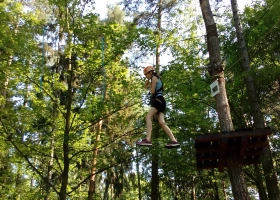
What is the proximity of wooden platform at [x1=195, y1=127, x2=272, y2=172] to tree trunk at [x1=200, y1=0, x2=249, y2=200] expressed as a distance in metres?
0.19

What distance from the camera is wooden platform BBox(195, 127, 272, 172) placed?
4656 millimetres

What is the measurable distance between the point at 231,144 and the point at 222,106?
728 millimetres

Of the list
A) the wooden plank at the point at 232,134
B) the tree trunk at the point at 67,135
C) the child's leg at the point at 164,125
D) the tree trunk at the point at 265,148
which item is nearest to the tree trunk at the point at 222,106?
the wooden plank at the point at 232,134

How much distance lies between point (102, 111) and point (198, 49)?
556 centimetres

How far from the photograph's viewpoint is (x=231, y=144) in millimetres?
4941

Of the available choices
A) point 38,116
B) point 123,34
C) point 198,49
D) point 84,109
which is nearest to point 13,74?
point 38,116

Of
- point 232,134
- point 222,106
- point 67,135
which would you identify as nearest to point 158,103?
point 232,134

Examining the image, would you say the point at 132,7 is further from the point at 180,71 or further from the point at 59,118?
the point at 59,118

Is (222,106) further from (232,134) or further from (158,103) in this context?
(158,103)

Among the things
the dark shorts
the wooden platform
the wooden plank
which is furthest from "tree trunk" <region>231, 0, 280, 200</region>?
the dark shorts

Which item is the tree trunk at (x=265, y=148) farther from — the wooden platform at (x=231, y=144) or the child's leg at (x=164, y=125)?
the child's leg at (x=164, y=125)

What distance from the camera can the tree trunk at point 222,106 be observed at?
4723 millimetres

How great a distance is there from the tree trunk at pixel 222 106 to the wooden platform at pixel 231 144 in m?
0.19

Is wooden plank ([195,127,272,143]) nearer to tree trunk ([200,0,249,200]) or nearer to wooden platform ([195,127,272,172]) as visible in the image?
wooden platform ([195,127,272,172])
